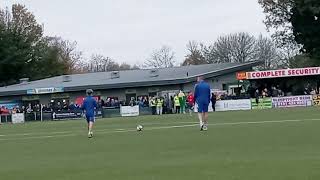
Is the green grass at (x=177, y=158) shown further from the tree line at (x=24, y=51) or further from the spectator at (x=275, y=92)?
the tree line at (x=24, y=51)

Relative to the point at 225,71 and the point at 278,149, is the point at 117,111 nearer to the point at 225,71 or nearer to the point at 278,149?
the point at 225,71

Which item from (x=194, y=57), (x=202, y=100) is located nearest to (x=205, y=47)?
(x=194, y=57)

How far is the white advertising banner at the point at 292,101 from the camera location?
170 ft

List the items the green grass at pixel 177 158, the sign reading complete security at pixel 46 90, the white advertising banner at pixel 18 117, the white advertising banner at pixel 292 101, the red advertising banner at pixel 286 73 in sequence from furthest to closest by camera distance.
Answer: the sign reading complete security at pixel 46 90 < the red advertising banner at pixel 286 73 < the white advertising banner at pixel 18 117 < the white advertising banner at pixel 292 101 < the green grass at pixel 177 158

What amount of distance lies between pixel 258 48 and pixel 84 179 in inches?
4245

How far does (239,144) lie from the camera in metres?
15.7

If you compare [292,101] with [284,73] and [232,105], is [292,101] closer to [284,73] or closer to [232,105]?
[232,105]

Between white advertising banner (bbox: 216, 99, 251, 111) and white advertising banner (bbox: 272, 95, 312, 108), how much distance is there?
217cm

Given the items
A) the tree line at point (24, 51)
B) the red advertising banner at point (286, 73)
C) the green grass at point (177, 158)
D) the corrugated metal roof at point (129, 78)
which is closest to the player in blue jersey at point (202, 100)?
the green grass at point (177, 158)

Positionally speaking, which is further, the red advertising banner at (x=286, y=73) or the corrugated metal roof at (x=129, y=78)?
the corrugated metal roof at (x=129, y=78)

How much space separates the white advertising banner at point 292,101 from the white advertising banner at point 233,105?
85.4 inches

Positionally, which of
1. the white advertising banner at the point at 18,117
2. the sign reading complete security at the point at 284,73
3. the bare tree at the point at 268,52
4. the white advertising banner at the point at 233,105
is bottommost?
the white advertising banner at the point at 18,117

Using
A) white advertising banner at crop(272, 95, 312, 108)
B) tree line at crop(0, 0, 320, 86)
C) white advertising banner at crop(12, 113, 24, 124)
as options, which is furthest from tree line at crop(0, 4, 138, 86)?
white advertising banner at crop(272, 95, 312, 108)

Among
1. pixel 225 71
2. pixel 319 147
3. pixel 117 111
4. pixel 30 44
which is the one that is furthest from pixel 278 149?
pixel 30 44
